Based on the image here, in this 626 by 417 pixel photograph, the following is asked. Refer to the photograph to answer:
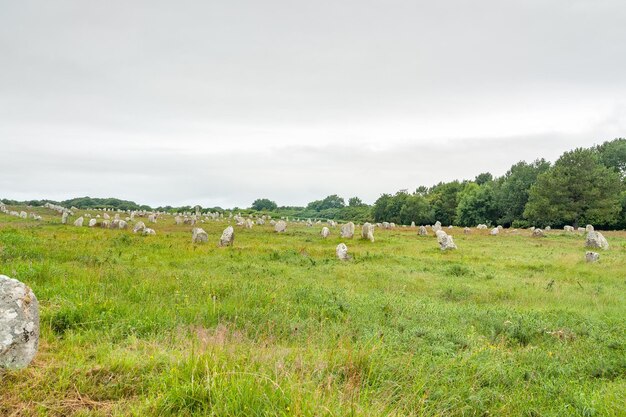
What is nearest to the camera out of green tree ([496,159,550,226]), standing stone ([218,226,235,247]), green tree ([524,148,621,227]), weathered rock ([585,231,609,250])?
standing stone ([218,226,235,247])

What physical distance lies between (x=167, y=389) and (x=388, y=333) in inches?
170

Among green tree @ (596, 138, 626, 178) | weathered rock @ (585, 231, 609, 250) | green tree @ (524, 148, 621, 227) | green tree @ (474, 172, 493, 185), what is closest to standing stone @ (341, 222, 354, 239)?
weathered rock @ (585, 231, 609, 250)

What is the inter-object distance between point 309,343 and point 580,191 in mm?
57928

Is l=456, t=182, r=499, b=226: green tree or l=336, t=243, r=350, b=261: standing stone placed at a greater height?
l=456, t=182, r=499, b=226: green tree

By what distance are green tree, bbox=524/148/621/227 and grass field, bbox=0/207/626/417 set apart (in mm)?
44137

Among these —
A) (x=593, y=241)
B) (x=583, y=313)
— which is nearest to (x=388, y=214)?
(x=593, y=241)

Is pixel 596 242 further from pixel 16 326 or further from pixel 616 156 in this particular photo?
pixel 616 156

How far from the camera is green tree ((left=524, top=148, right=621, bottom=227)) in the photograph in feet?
165

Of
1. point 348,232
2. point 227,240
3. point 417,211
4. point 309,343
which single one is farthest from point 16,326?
point 417,211

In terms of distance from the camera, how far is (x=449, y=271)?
51.2 feet

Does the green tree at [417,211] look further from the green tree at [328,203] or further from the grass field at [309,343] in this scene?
the grass field at [309,343]

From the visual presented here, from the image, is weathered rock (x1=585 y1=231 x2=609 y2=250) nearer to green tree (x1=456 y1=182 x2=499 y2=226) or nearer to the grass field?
the grass field

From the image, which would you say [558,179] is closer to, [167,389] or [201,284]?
[201,284]

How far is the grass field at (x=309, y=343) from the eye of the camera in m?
3.98
